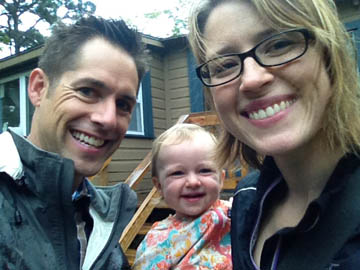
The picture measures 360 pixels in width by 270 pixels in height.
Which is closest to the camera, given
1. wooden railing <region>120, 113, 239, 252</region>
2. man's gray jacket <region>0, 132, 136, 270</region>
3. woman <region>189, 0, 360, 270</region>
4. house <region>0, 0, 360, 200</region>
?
woman <region>189, 0, 360, 270</region>

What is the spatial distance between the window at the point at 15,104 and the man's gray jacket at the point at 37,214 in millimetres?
6357

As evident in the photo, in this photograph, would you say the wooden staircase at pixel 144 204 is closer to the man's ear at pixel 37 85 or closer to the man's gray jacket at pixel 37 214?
the man's ear at pixel 37 85

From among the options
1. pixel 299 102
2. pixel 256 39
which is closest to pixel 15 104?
pixel 256 39

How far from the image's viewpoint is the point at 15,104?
805 centimetres

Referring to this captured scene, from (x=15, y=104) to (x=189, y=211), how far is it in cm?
717

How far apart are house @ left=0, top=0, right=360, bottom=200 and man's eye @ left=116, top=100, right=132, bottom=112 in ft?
16.1

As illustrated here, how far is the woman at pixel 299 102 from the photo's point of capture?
1.06 m

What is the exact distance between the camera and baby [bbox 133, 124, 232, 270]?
2084 millimetres

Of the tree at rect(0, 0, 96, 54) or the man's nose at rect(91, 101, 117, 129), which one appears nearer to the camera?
the man's nose at rect(91, 101, 117, 129)

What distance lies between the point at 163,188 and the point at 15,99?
7.00m

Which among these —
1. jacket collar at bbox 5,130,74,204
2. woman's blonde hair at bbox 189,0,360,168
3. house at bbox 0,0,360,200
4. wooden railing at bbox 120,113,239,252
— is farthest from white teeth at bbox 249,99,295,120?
house at bbox 0,0,360,200

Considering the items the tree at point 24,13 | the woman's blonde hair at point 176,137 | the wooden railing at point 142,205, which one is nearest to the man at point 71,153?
the woman's blonde hair at point 176,137

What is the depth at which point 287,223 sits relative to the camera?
133 centimetres

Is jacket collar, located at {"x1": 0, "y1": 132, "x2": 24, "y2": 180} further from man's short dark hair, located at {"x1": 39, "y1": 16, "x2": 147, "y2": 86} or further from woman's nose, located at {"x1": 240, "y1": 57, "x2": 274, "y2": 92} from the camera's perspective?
woman's nose, located at {"x1": 240, "y1": 57, "x2": 274, "y2": 92}
